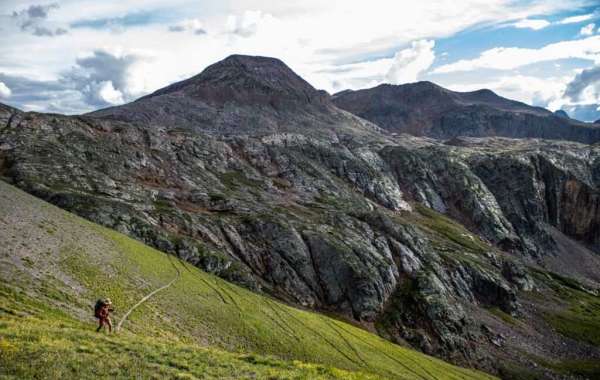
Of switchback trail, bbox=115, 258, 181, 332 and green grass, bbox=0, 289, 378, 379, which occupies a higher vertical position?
green grass, bbox=0, 289, 378, 379

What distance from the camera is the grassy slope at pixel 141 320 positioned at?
29.9 meters

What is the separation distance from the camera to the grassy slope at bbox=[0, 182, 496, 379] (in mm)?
29933

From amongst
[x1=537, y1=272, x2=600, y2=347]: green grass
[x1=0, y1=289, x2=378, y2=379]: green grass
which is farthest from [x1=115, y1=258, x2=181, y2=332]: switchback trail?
[x1=537, y1=272, x2=600, y2=347]: green grass

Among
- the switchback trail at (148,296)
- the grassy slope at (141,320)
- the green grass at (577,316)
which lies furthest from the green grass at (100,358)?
the green grass at (577,316)

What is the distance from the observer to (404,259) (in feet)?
484

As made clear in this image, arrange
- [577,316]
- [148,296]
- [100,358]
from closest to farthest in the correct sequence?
[100,358]
[148,296]
[577,316]

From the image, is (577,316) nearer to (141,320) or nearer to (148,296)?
(148,296)

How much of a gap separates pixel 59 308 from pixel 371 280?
91759mm

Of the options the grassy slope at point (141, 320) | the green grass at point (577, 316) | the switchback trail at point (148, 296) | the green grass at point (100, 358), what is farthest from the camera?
the green grass at point (577, 316)

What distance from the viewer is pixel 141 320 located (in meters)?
50.2

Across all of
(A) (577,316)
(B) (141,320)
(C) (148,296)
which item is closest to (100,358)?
(B) (141,320)

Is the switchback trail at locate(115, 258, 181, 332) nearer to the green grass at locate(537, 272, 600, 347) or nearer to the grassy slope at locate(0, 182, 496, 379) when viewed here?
the grassy slope at locate(0, 182, 496, 379)

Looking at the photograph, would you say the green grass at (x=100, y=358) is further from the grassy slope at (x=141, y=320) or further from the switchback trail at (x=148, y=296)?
the switchback trail at (x=148, y=296)

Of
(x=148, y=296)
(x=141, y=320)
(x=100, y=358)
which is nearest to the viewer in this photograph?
(x=100, y=358)
